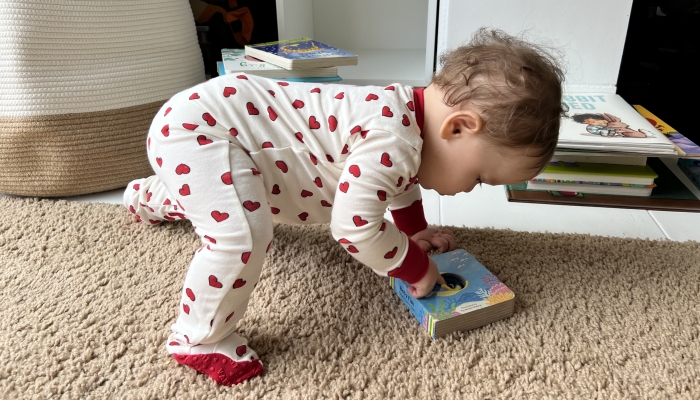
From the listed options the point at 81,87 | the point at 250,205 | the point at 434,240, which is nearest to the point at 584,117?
the point at 434,240

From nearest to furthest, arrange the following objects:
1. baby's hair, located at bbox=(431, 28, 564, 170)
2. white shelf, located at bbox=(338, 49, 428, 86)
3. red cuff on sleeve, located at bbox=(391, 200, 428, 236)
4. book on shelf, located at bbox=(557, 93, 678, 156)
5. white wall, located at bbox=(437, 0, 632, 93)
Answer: baby's hair, located at bbox=(431, 28, 564, 170)
red cuff on sleeve, located at bbox=(391, 200, 428, 236)
book on shelf, located at bbox=(557, 93, 678, 156)
white wall, located at bbox=(437, 0, 632, 93)
white shelf, located at bbox=(338, 49, 428, 86)

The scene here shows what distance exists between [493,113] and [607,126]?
57cm

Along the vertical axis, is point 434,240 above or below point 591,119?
below

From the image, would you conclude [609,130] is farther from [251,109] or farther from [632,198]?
[251,109]

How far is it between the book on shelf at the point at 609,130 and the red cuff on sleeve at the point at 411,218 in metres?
0.32

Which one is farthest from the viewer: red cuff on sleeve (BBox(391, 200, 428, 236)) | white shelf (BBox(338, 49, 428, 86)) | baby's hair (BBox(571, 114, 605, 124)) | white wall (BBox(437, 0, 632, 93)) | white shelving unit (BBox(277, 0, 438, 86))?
white shelving unit (BBox(277, 0, 438, 86))

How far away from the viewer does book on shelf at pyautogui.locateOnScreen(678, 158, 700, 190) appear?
115cm

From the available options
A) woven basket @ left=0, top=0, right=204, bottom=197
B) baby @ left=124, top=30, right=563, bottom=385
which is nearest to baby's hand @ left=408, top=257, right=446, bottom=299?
baby @ left=124, top=30, right=563, bottom=385

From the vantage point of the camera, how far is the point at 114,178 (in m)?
1.14

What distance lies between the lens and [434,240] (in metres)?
0.93

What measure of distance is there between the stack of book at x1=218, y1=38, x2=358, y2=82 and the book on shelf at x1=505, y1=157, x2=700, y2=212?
18.8 inches

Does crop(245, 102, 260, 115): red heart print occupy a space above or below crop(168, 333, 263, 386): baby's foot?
above

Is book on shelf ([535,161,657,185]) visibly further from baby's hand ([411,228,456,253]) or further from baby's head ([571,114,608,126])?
baby's hand ([411,228,456,253])

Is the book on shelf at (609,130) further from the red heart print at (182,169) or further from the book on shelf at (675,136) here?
the red heart print at (182,169)
